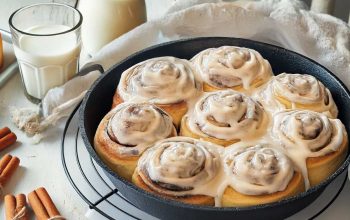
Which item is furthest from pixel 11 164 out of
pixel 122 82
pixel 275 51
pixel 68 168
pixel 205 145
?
pixel 275 51

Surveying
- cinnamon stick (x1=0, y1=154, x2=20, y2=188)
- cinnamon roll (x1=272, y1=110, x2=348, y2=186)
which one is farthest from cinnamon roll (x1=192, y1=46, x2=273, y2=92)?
cinnamon stick (x1=0, y1=154, x2=20, y2=188)

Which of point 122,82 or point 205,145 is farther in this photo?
point 122,82

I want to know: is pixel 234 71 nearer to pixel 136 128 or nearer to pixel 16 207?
pixel 136 128

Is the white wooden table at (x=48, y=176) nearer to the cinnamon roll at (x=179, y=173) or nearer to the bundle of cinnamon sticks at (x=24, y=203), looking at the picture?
the bundle of cinnamon sticks at (x=24, y=203)

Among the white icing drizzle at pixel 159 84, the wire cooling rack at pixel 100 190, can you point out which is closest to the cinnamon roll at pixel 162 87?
the white icing drizzle at pixel 159 84

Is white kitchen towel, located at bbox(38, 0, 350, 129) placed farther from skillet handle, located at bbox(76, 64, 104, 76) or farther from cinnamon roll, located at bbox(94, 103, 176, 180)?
cinnamon roll, located at bbox(94, 103, 176, 180)

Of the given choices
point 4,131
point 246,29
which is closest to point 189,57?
point 246,29

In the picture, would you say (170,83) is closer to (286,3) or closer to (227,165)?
(227,165)
